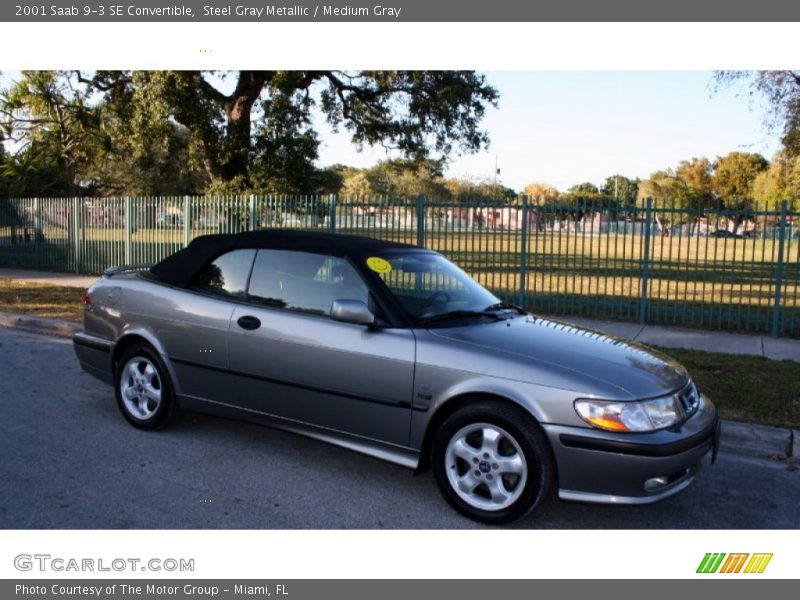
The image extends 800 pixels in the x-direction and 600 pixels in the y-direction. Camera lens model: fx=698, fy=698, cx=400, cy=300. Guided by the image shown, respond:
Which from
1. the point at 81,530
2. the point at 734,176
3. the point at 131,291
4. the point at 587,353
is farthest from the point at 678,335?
the point at 734,176

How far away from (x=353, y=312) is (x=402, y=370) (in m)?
0.47

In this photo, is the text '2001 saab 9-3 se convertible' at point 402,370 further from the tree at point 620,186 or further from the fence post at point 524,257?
the tree at point 620,186

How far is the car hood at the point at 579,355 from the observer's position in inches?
152

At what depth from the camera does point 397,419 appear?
4230mm

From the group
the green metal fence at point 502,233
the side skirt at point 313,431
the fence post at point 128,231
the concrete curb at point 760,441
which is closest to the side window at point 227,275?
the side skirt at point 313,431

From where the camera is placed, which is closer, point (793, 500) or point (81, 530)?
point (81, 530)

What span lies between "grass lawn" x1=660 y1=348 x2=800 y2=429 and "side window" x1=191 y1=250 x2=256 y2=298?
4.17 m

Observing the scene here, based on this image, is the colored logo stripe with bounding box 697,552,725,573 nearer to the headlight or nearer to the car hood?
the headlight

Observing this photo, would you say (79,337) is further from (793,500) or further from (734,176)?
(734,176)

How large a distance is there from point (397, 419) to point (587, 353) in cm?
121

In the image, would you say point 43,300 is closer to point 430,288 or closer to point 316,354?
point 316,354

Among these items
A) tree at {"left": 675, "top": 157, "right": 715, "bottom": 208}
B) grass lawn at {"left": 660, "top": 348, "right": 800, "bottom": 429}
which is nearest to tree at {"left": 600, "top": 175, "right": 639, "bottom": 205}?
tree at {"left": 675, "top": 157, "right": 715, "bottom": 208}

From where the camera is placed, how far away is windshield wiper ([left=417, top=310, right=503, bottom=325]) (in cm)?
446

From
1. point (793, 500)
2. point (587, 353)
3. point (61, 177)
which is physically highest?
point (61, 177)
